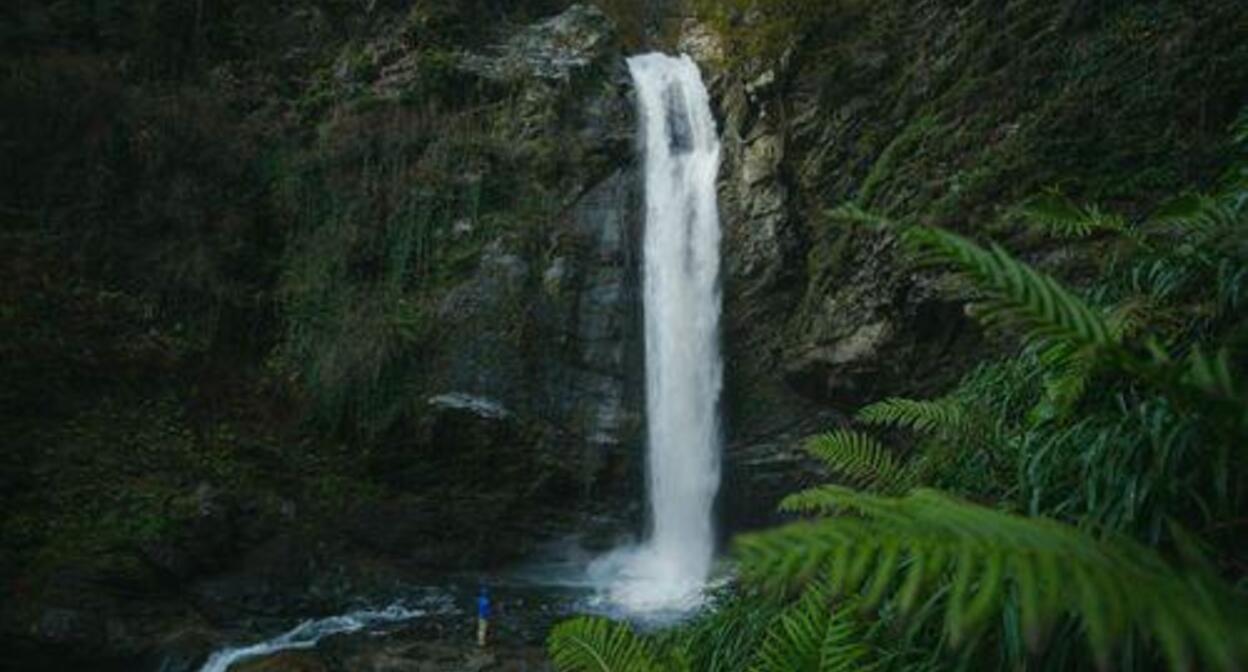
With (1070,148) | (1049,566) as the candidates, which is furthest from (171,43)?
(1049,566)

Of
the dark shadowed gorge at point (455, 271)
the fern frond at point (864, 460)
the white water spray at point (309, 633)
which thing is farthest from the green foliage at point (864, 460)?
the white water spray at point (309, 633)

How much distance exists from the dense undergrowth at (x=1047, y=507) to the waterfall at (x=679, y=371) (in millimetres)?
7720

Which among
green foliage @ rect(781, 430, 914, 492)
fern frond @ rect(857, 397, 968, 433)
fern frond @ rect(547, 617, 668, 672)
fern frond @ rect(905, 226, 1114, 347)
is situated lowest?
fern frond @ rect(547, 617, 668, 672)

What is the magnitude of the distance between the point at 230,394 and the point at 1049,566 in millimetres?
13768

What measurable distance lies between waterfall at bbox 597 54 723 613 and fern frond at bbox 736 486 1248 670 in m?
10.9

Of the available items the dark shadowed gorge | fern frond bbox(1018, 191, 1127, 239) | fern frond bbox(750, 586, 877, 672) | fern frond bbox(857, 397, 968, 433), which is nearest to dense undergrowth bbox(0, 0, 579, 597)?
the dark shadowed gorge

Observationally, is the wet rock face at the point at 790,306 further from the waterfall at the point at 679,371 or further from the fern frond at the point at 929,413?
the fern frond at the point at 929,413

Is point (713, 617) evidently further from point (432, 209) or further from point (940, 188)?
point (432, 209)

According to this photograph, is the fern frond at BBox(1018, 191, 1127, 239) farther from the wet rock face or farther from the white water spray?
the white water spray

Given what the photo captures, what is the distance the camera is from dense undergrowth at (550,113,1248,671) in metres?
0.93

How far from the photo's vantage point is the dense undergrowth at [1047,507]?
93 centimetres

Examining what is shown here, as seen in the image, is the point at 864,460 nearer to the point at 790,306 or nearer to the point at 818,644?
the point at 818,644

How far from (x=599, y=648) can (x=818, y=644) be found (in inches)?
26.6

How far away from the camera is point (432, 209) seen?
1444 centimetres
